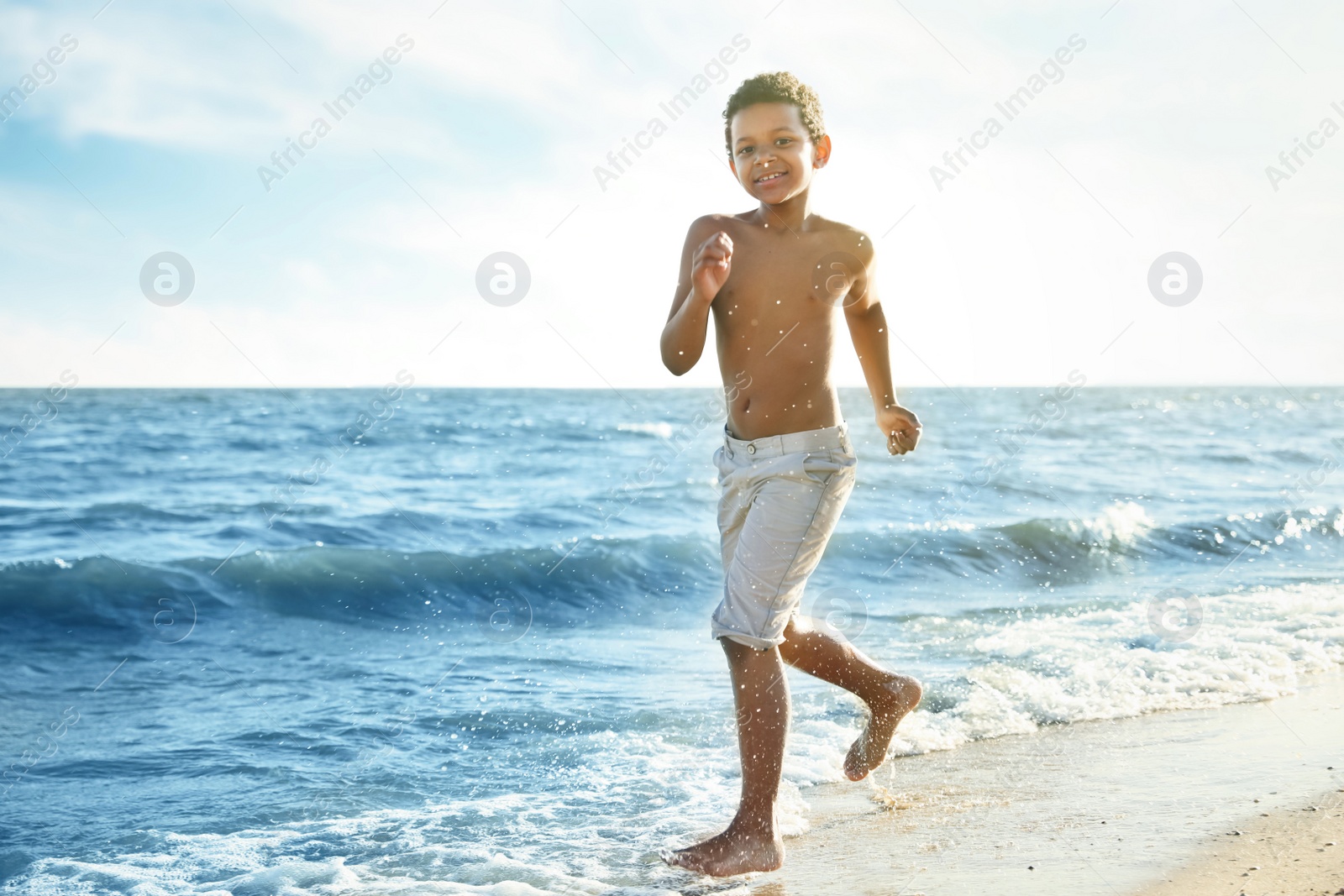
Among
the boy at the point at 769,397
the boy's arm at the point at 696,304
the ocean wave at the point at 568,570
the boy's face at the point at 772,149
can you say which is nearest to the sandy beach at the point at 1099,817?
the boy at the point at 769,397

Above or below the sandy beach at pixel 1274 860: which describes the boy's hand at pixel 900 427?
above

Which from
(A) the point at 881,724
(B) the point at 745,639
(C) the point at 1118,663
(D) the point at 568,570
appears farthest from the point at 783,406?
(D) the point at 568,570

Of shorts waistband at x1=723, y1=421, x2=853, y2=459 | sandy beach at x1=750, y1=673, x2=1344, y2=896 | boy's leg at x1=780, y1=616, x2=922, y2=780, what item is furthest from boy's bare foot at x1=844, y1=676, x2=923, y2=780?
shorts waistband at x1=723, y1=421, x2=853, y2=459

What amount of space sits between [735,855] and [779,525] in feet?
2.89

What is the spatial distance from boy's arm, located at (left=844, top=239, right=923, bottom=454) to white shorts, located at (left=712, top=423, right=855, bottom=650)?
212 millimetres

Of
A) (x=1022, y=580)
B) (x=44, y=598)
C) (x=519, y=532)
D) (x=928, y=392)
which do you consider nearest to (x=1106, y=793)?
(x=1022, y=580)

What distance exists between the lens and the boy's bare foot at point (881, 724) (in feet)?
11.0

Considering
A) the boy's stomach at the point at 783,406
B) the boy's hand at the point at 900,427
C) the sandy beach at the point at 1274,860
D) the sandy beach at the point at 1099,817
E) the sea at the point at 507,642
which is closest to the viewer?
the sandy beach at the point at 1274,860

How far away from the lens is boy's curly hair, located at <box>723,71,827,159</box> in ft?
9.52

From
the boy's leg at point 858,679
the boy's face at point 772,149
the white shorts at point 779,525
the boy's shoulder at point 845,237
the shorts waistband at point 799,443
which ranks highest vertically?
the boy's face at point 772,149

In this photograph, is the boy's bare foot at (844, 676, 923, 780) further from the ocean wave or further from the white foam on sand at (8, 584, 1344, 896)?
the ocean wave

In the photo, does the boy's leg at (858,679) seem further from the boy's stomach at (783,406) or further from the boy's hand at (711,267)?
the boy's hand at (711,267)

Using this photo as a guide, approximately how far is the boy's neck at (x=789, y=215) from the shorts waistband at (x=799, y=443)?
0.57m

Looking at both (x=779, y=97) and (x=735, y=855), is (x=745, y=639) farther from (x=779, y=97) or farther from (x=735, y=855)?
(x=779, y=97)
